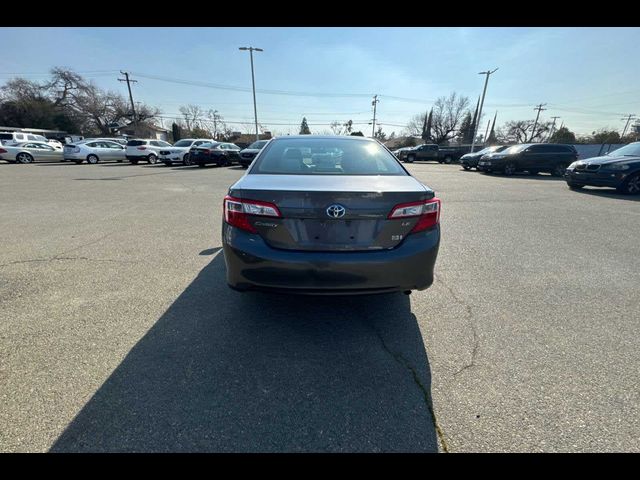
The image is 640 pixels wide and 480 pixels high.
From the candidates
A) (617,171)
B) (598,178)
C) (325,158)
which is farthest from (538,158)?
(325,158)

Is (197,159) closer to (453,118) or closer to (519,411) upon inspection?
(519,411)

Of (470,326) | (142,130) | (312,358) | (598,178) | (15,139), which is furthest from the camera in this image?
(142,130)

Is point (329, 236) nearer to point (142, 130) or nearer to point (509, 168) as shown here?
point (509, 168)

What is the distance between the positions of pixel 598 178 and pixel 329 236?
12.1m

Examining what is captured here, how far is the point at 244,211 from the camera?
2.17 metres

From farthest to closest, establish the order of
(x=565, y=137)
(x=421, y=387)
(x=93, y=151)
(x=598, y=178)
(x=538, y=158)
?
1. (x=565, y=137)
2. (x=93, y=151)
3. (x=538, y=158)
4. (x=598, y=178)
5. (x=421, y=387)

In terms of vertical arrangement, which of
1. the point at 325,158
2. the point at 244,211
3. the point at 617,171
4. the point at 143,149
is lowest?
the point at 143,149

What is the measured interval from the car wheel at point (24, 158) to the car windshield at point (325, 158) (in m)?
26.1

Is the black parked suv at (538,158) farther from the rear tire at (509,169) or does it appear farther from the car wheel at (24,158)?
the car wheel at (24,158)

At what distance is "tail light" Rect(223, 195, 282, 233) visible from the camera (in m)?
2.12

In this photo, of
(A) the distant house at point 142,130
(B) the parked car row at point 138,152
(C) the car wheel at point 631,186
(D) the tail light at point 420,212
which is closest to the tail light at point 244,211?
(D) the tail light at point 420,212

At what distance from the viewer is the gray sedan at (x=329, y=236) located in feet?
6.88

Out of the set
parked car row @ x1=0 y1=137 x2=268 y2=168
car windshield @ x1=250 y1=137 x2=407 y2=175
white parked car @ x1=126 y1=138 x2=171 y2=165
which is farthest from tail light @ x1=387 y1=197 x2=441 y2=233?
white parked car @ x1=126 y1=138 x2=171 y2=165
